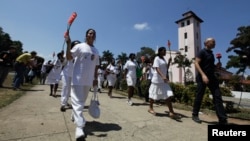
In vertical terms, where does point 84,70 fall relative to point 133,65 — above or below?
below

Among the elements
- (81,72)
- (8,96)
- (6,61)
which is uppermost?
(6,61)

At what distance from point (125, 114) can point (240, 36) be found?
174 ft

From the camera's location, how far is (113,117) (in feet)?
16.6

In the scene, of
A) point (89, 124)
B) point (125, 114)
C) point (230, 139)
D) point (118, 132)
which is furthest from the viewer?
point (125, 114)

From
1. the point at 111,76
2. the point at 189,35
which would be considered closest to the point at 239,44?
the point at 189,35

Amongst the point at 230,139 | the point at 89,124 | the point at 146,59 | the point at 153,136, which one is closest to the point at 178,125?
the point at 153,136

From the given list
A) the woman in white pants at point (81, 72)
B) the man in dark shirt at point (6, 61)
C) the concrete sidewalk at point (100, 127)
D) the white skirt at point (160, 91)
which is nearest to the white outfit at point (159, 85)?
the white skirt at point (160, 91)

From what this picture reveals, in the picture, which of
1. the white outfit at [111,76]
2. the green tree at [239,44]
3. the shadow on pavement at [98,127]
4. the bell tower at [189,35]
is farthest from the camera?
the bell tower at [189,35]

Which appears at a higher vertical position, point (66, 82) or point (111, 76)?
point (111, 76)

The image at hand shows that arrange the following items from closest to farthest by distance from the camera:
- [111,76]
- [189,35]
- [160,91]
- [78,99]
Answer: [78,99] < [160,91] < [111,76] < [189,35]

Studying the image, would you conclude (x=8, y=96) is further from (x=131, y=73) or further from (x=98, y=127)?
(x=98, y=127)

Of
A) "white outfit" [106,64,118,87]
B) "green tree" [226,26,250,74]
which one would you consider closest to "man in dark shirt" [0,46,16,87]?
"white outfit" [106,64,118,87]

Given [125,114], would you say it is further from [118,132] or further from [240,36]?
[240,36]

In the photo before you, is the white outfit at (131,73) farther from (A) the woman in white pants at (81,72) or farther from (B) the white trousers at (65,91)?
(A) the woman in white pants at (81,72)
